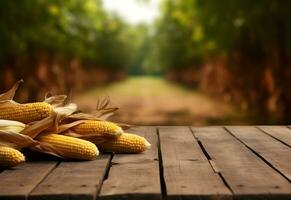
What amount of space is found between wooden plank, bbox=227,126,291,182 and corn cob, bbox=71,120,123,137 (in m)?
0.71

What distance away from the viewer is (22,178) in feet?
7.65

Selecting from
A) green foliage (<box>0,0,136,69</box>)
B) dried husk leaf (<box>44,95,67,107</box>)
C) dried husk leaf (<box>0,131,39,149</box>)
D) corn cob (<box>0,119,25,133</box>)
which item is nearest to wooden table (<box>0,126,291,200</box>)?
dried husk leaf (<box>0,131,39,149</box>)

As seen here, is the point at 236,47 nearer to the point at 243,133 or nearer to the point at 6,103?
the point at 243,133

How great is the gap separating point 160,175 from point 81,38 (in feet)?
93.7

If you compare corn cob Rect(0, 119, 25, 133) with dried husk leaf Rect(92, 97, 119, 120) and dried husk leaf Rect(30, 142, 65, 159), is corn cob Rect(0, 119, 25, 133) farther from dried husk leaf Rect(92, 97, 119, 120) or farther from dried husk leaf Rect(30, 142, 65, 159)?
dried husk leaf Rect(92, 97, 119, 120)

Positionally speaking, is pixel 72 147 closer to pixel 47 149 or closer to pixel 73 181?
pixel 47 149

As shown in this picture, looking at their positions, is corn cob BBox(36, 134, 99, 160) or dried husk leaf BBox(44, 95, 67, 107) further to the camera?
dried husk leaf BBox(44, 95, 67, 107)

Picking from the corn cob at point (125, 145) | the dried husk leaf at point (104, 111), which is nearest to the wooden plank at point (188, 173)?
the corn cob at point (125, 145)

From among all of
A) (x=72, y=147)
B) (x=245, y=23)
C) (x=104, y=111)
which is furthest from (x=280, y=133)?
(x=245, y=23)

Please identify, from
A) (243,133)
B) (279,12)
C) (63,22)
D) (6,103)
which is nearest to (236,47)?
(279,12)

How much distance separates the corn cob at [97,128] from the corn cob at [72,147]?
0.20 m

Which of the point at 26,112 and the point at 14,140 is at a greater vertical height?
the point at 26,112

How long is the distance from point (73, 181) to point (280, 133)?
76.5 inches

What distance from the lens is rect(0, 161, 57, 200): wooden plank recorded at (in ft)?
6.66
